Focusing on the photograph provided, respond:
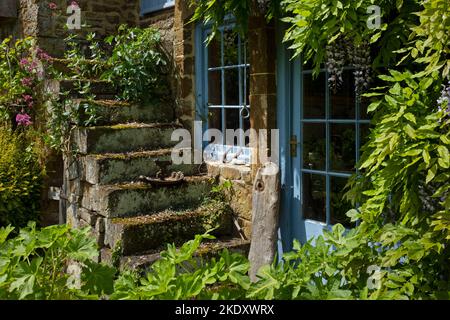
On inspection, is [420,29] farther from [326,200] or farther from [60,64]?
[60,64]

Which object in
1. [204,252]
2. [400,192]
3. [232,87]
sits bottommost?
[204,252]

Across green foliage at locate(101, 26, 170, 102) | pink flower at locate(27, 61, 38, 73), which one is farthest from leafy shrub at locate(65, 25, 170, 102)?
pink flower at locate(27, 61, 38, 73)

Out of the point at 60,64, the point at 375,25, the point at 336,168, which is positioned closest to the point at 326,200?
the point at 336,168

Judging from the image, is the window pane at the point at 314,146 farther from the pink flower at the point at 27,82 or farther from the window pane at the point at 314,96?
the pink flower at the point at 27,82

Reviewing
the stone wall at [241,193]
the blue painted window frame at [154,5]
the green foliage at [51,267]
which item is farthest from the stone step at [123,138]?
the green foliage at [51,267]

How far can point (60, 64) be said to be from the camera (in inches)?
258

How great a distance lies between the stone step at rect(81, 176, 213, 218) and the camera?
5.00 meters

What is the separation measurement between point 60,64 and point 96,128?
1.52 meters

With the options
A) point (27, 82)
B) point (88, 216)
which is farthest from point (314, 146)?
point (27, 82)

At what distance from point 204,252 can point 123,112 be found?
2106mm

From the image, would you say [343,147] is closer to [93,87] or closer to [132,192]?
[132,192]

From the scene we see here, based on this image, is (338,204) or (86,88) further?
(86,88)

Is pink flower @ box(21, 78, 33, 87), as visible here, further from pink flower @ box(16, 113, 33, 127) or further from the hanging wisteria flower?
the hanging wisteria flower

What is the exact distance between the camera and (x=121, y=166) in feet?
17.5
